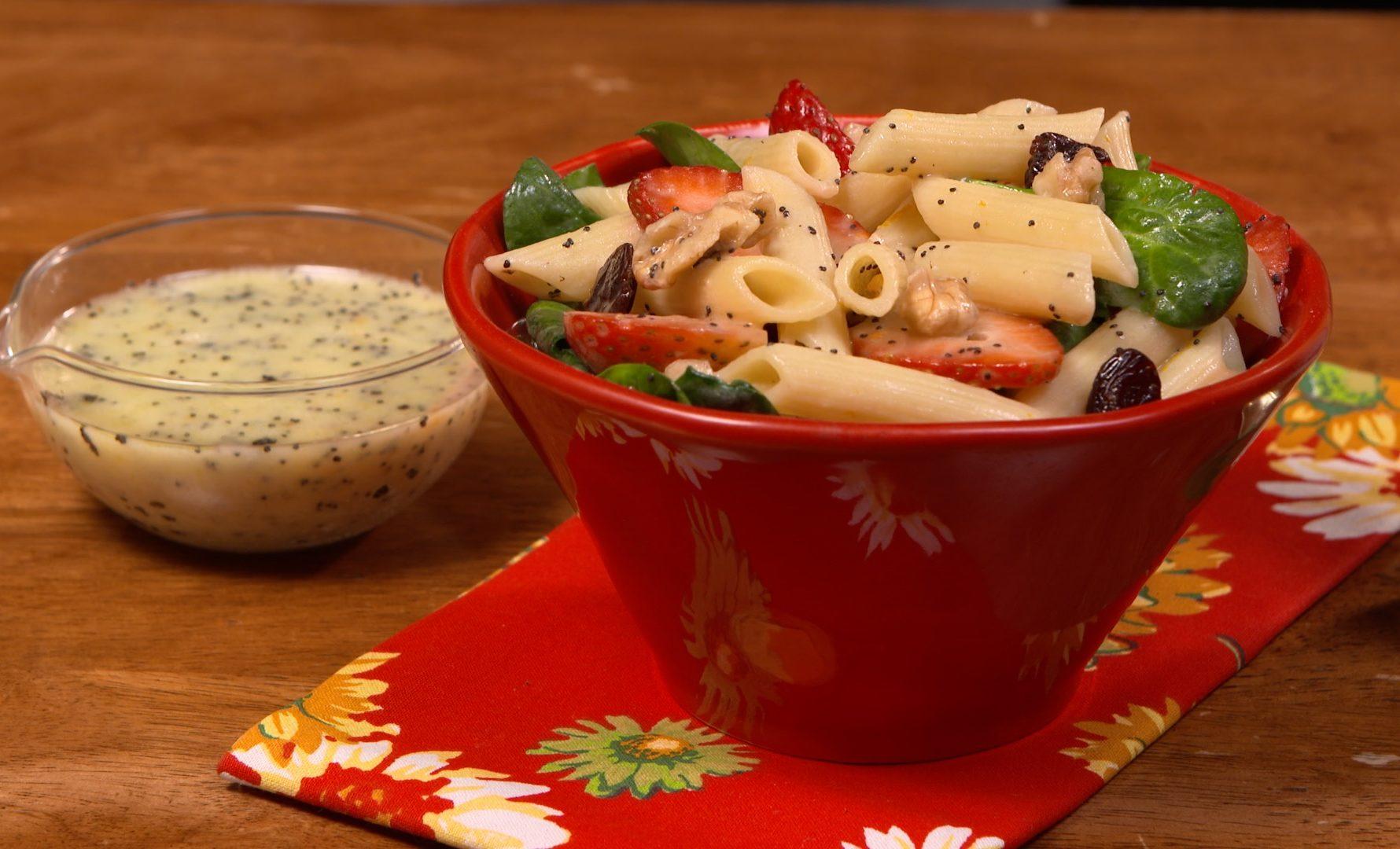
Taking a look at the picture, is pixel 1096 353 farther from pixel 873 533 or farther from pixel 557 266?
pixel 557 266

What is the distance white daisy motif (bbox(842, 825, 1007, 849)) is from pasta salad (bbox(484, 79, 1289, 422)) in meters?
0.27

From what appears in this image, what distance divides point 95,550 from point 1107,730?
2.94 ft

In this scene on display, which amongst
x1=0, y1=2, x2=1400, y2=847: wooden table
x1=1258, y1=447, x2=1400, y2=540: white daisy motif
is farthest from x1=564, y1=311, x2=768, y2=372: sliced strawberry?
x1=1258, y1=447, x2=1400, y2=540: white daisy motif

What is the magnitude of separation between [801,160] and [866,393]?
0.32 meters

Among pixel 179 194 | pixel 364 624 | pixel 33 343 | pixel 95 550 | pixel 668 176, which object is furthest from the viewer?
pixel 179 194

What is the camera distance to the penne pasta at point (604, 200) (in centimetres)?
125

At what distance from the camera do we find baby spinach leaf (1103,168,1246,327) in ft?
3.47

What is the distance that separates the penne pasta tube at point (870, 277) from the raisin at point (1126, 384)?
151 mm

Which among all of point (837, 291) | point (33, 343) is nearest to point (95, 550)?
point (33, 343)

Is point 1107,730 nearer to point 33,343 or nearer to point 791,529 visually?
point 791,529

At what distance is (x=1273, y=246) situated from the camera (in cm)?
118

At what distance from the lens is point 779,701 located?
1.09 metres

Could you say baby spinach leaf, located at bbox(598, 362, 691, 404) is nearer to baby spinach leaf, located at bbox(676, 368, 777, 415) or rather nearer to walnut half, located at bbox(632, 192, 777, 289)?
baby spinach leaf, located at bbox(676, 368, 777, 415)

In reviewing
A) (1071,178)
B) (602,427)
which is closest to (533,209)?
(602,427)
